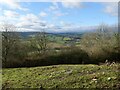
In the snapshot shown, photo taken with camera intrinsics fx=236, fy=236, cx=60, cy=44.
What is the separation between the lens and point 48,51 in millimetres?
21953

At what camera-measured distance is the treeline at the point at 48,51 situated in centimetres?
1995

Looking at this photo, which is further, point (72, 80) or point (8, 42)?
point (8, 42)

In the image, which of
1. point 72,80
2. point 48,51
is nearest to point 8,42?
point 48,51

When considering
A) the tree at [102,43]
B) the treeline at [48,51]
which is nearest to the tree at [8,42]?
the treeline at [48,51]

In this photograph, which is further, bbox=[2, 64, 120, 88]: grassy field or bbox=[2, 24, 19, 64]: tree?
bbox=[2, 24, 19, 64]: tree

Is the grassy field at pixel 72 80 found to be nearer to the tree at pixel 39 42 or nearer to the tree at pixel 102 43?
the tree at pixel 102 43

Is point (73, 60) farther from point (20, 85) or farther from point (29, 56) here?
point (20, 85)

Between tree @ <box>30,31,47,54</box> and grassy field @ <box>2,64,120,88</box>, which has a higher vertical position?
tree @ <box>30,31,47,54</box>

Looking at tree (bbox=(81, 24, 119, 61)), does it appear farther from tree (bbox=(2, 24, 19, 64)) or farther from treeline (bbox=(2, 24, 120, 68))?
tree (bbox=(2, 24, 19, 64))

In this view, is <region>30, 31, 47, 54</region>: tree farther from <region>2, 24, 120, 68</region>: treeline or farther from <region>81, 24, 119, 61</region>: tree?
<region>81, 24, 119, 61</region>: tree

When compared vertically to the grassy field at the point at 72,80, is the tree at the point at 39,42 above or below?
above

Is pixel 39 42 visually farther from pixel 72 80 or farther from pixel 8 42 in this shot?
pixel 72 80

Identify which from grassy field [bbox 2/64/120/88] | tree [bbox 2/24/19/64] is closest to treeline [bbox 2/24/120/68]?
tree [bbox 2/24/19/64]

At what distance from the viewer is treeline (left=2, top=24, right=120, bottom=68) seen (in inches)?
786
